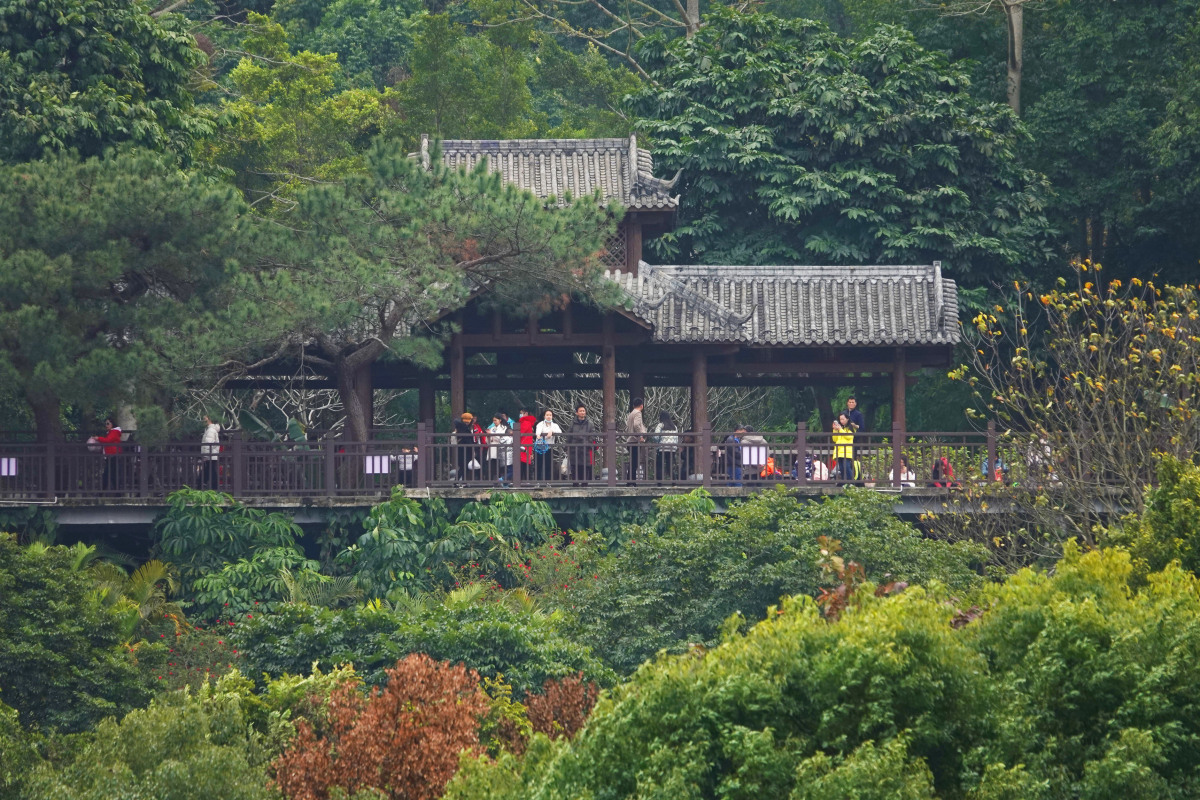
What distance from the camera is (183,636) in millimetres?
19281

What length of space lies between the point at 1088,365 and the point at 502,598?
732cm

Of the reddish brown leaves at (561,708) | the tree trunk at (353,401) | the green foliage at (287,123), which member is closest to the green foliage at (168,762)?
the reddish brown leaves at (561,708)

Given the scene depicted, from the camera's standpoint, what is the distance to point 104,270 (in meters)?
20.7

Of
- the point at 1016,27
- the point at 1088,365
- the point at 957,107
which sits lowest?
the point at 1088,365

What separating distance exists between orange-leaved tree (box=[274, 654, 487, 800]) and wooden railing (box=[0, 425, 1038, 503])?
1133cm

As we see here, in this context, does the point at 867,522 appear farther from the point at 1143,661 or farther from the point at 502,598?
the point at 1143,661

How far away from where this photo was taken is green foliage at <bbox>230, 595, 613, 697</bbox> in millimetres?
14695

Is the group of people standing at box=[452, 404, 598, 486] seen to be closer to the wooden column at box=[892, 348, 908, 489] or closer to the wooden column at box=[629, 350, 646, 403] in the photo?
the wooden column at box=[629, 350, 646, 403]

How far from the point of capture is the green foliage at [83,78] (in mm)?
23984

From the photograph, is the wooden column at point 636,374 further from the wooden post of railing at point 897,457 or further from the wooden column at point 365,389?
the wooden post of railing at point 897,457

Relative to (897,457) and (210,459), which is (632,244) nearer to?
(897,457)

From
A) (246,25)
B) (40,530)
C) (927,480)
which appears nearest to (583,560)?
(927,480)

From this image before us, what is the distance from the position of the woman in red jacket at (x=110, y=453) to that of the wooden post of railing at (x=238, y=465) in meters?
1.54

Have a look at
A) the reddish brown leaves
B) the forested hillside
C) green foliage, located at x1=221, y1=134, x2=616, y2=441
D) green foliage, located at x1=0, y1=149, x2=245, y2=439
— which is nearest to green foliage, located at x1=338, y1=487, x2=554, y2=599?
the forested hillside
